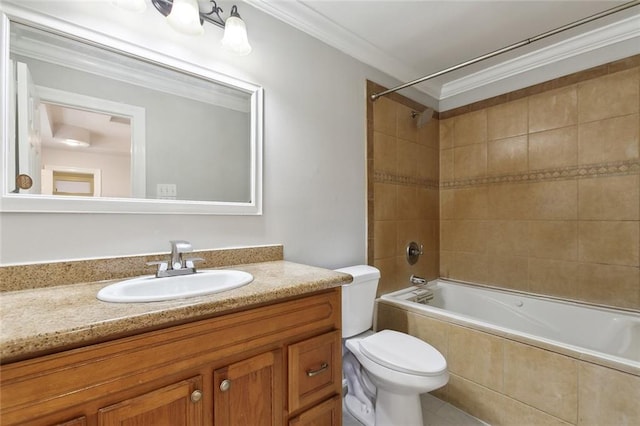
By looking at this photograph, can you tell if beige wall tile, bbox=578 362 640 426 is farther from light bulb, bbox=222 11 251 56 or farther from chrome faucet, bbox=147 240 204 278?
light bulb, bbox=222 11 251 56

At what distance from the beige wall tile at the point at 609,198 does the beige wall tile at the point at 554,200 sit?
0.04 metres

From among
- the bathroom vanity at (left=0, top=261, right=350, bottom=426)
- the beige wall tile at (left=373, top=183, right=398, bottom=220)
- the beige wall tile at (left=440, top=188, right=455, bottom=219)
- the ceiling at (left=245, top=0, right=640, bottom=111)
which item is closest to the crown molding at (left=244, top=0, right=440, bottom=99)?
the ceiling at (left=245, top=0, right=640, bottom=111)

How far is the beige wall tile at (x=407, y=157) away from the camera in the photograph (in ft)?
7.52

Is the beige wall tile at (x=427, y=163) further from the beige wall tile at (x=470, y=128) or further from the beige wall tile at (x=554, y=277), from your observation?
the beige wall tile at (x=554, y=277)

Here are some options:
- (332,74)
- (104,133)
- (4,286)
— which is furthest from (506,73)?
(4,286)

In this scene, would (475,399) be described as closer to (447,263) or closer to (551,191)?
(447,263)

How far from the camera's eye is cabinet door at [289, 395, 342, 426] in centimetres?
99

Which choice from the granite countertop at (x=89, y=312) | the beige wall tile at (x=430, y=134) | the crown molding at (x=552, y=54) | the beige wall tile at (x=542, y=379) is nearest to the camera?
the granite countertop at (x=89, y=312)

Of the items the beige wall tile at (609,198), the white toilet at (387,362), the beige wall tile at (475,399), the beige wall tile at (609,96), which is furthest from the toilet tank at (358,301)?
the beige wall tile at (609,96)

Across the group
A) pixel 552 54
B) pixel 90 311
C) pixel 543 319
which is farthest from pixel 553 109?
pixel 90 311

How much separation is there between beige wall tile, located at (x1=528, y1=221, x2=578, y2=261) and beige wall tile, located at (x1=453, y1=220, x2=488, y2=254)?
0.33 m

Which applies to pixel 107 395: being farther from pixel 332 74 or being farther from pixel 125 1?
pixel 332 74

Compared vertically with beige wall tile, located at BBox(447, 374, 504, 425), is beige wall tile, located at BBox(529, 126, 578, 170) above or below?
above

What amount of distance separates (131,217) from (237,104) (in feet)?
2.39
